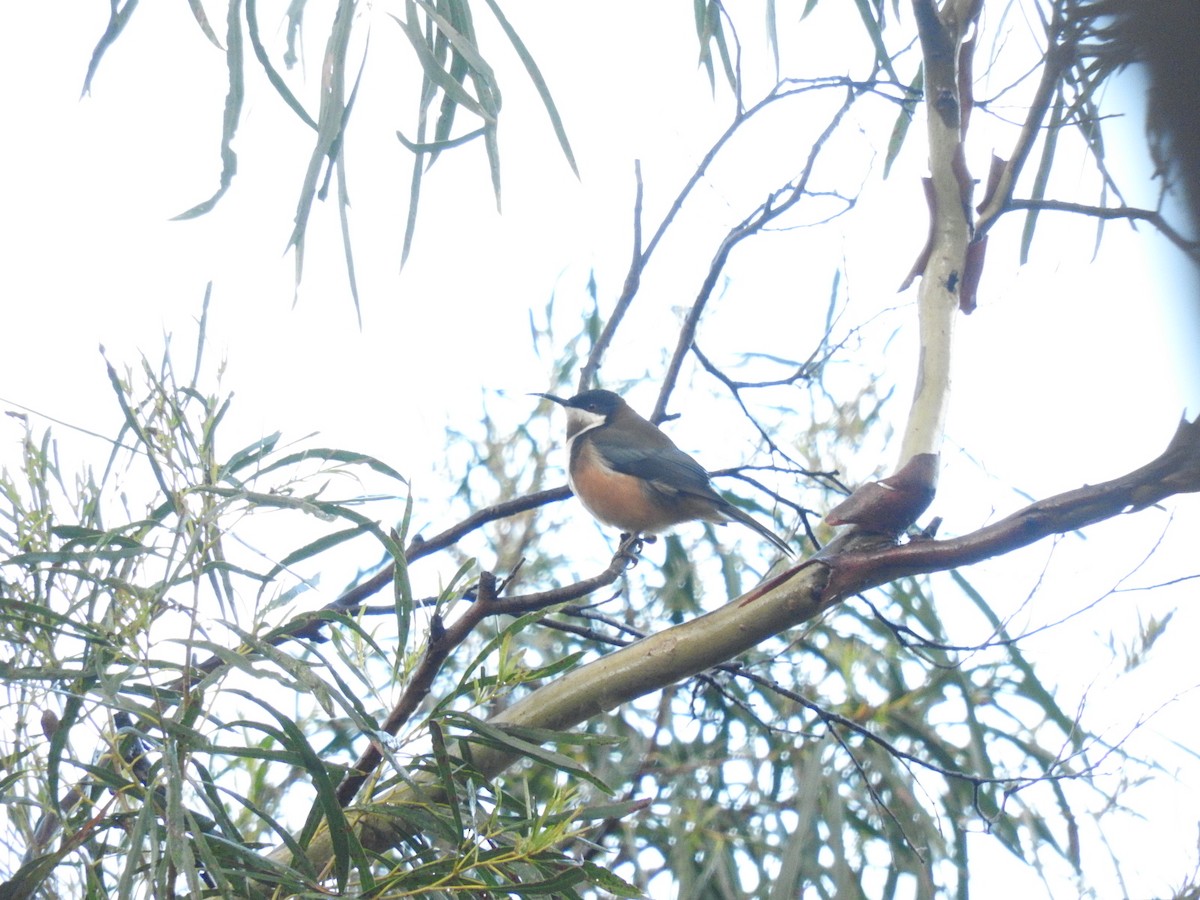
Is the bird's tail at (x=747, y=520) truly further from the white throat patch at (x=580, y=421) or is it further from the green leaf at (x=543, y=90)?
the green leaf at (x=543, y=90)

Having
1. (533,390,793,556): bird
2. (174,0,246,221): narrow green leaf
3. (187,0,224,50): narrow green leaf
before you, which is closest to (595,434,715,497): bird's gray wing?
(533,390,793,556): bird

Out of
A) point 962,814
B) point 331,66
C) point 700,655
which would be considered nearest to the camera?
point 700,655

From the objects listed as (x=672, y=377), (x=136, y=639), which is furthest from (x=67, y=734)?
(x=672, y=377)

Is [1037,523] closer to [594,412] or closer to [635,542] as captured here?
[635,542]

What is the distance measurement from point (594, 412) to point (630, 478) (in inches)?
12.0

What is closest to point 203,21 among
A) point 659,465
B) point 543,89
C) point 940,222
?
point 543,89

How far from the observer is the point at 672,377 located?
1.88 metres

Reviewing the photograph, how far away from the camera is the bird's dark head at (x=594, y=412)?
3143 mm

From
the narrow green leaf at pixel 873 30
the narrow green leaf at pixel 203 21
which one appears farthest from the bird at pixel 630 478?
the narrow green leaf at pixel 203 21

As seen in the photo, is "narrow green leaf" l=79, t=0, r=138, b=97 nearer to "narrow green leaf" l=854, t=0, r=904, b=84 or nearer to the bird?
"narrow green leaf" l=854, t=0, r=904, b=84

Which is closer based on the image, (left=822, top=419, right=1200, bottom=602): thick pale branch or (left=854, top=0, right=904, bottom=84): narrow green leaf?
(left=822, top=419, right=1200, bottom=602): thick pale branch

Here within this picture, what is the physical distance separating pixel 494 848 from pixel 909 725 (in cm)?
157

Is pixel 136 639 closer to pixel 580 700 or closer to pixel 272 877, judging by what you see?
pixel 272 877

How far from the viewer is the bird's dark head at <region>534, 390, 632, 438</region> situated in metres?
3.14
